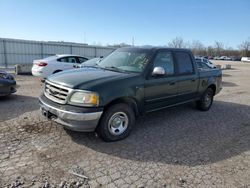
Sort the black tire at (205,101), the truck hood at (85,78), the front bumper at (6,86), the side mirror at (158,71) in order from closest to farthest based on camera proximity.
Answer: the truck hood at (85,78) < the side mirror at (158,71) < the black tire at (205,101) < the front bumper at (6,86)


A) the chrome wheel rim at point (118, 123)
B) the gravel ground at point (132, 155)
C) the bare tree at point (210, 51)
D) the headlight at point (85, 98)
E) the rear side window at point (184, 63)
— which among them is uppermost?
the bare tree at point (210, 51)

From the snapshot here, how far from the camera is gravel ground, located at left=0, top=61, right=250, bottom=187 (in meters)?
2.94

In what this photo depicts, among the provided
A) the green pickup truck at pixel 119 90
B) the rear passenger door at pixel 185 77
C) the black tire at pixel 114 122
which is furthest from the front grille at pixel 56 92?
the rear passenger door at pixel 185 77

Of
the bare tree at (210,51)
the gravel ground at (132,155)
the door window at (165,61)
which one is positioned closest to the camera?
the gravel ground at (132,155)

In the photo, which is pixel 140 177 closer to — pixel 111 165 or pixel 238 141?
pixel 111 165

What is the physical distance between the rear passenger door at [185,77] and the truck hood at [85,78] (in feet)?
5.48

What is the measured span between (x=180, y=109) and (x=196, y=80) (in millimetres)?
1195

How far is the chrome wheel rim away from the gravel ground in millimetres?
222

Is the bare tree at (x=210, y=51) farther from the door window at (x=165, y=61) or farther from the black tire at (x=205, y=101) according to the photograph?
the door window at (x=165, y=61)

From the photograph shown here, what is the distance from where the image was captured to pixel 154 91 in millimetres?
4516

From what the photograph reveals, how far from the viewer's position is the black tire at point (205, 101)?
6355mm

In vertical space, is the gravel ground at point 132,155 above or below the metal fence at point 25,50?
below

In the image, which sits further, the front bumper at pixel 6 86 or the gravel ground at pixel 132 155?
the front bumper at pixel 6 86

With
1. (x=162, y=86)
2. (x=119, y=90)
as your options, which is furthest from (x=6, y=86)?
(x=162, y=86)
